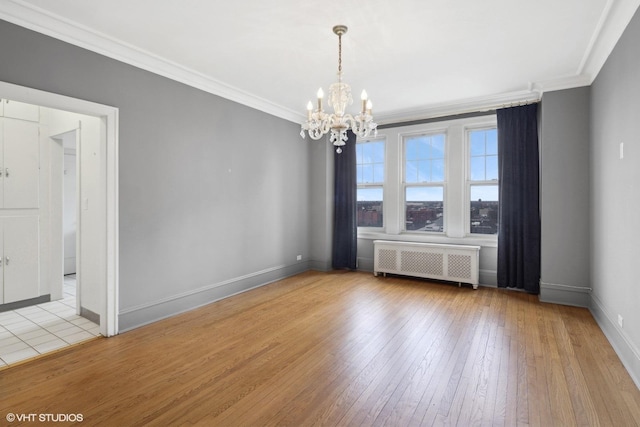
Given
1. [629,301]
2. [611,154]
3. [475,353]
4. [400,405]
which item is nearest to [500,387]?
[475,353]

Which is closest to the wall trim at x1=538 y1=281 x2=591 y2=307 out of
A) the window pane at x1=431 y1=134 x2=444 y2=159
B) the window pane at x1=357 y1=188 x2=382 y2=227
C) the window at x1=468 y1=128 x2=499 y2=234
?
the window at x1=468 y1=128 x2=499 y2=234

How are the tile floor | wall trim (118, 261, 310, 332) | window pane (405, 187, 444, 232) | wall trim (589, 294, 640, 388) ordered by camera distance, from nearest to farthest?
wall trim (589, 294, 640, 388) < the tile floor < wall trim (118, 261, 310, 332) < window pane (405, 187, 444, 232)

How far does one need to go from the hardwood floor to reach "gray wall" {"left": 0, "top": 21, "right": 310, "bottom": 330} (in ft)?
1.68

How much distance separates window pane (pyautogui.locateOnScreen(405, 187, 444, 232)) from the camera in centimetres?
545

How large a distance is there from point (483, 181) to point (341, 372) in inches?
153

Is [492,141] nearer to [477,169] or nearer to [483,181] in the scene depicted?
[477,169]

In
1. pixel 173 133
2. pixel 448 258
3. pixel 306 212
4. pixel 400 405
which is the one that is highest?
pixel 173 133

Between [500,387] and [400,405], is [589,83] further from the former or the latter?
[400,405]

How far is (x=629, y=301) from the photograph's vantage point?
2553mm

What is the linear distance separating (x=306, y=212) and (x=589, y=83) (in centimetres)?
432

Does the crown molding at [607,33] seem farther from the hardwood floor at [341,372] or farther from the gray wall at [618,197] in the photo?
the hardwood floor at [341,372]

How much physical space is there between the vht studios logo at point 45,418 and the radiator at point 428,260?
4.38 meters

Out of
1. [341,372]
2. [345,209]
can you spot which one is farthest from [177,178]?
[345,209]

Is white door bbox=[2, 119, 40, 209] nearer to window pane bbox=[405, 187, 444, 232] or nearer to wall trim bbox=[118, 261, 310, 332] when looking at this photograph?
wall trim bbox=[118, 261, 310, 332]
